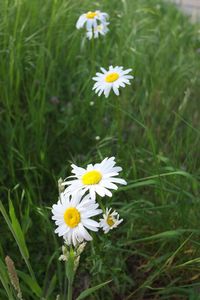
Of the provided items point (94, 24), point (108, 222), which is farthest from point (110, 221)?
point (94, 24)

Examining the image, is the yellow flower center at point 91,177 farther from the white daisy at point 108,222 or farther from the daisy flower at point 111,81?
the daisy flower at point 111,81

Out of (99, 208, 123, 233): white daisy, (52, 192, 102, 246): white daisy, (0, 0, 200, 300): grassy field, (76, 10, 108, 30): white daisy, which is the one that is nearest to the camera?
(52, 192, 102, 246): white daisy

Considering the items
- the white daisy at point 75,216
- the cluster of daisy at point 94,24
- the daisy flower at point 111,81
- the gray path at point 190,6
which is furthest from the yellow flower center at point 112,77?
the gray path at point 190,6

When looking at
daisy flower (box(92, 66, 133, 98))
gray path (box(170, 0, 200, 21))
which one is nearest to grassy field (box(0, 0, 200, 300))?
daisy flower (box(92, 66, 133, 98))

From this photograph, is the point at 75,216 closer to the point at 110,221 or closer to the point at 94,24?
the point at 110,221

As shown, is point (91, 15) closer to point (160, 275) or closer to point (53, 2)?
point (53, 2)

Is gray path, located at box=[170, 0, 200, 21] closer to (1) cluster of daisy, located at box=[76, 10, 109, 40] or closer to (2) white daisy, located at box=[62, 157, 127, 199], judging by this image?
(1) cluster of daisy, located at box=[76, 10, 109, 40]

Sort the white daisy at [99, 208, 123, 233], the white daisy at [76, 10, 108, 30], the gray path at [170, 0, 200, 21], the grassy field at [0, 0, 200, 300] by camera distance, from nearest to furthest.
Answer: the white daisy at [99, 208, 123, 233] < the grassy field at [0, 0, 200, 300] < the white daisy at [76, 10, 108, 30] < the gray path at [170, 0, 200, 21]
